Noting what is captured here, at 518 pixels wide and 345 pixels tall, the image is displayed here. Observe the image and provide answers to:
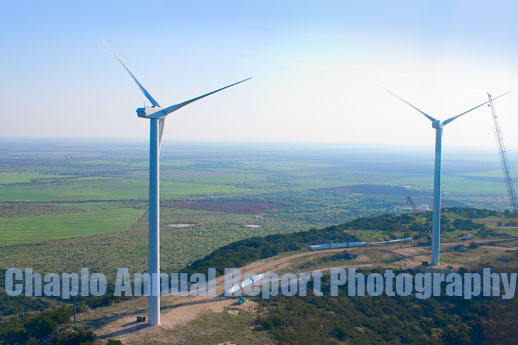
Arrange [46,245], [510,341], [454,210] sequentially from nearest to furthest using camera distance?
[510,341]
[46,245]
[454,210]

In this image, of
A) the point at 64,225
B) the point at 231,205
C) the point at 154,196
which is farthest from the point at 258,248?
the point at 231,205

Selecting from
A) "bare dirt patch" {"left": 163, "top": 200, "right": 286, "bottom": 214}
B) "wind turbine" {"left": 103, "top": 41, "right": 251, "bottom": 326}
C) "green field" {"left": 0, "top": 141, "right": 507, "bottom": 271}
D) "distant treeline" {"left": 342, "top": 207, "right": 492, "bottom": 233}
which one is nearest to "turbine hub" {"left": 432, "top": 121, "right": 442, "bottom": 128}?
"green field" {"left": 0, "top": 141, "right": 507, "bottom": 271}

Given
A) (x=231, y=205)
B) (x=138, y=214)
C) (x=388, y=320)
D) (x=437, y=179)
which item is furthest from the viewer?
(x=231, y=205)

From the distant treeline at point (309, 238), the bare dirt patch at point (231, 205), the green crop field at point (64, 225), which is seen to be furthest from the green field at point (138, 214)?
the distant treeline at point (309, 238)

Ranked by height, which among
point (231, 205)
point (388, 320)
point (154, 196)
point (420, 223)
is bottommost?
point (231, 205)

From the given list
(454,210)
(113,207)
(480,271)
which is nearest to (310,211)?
(454,210)

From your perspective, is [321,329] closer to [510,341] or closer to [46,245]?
[510,341]

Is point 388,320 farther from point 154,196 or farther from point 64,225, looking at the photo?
point 64,225

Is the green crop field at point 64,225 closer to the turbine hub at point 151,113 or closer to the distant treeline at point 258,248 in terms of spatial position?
the distant treeline at point 258,248
